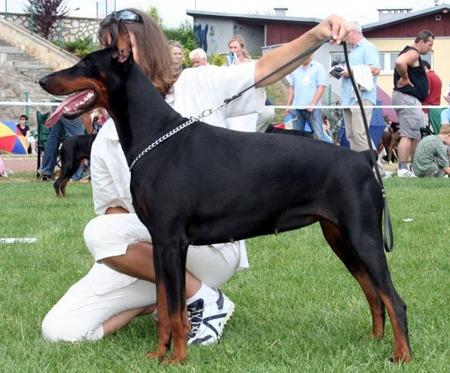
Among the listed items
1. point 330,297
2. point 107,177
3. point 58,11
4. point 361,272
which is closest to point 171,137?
point 107,177

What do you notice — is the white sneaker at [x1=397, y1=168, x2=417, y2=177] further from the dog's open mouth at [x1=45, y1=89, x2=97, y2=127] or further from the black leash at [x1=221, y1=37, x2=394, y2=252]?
the dog's open mouth at [x1=45, y1=89, x2=97, y2=127]

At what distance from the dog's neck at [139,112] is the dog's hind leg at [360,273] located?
0.86m

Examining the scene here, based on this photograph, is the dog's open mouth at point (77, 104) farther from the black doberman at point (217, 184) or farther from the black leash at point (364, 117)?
the black leash at point (364, 117)

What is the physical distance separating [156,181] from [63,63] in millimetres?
27267

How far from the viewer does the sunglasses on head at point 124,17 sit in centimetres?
366

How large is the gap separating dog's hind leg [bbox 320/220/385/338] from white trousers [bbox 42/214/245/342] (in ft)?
1.93

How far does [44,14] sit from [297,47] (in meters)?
33.2

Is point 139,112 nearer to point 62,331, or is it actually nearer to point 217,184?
point 217,184

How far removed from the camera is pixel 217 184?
127 inches

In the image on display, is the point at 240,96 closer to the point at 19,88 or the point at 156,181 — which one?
the point at 156,181

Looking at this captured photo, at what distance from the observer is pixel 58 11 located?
117ft

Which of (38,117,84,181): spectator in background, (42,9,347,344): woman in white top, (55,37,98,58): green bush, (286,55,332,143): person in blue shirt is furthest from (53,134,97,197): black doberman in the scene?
(55,37,98,58): green bush

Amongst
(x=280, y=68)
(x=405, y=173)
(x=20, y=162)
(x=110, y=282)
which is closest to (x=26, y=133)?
(x=20, y=162)

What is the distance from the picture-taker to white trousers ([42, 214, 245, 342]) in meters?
3.70
